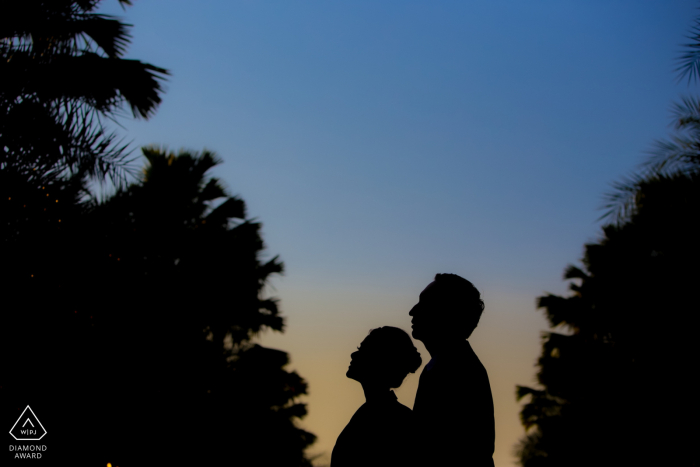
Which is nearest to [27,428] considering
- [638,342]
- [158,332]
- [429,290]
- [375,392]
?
[158,332]

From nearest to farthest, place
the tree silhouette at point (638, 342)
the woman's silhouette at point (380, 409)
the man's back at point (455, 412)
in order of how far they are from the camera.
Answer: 1. the man's back at point (455, 412)
2. the woman's silhouette at point (380, 409)
3. the tree silhouette at point (638, 342)

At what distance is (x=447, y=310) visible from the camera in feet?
7.73

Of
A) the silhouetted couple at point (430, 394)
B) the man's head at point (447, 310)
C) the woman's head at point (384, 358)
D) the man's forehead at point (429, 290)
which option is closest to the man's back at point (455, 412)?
the silhouetted couple at point (430, 394)

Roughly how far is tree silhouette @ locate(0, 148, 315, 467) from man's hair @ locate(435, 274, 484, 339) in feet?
15.6

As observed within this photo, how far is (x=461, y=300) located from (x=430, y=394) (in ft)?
1.39

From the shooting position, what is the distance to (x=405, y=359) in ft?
8.84

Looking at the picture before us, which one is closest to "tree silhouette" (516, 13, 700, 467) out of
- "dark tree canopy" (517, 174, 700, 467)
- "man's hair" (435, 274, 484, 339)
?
"dark tree canopy" (517, 174, 700, 467)

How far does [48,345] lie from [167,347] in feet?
11.2

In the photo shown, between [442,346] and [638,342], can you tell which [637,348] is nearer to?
[638,342]

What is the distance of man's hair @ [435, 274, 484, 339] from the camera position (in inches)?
93.0

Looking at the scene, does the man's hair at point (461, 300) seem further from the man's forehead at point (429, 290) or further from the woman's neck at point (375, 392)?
the woman's neck at point (375, 392)

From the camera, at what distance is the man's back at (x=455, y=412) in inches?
81.9

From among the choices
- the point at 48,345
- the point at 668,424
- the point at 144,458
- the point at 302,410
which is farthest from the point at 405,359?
the point at 302,410

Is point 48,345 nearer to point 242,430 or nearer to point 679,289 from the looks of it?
point 242,430
